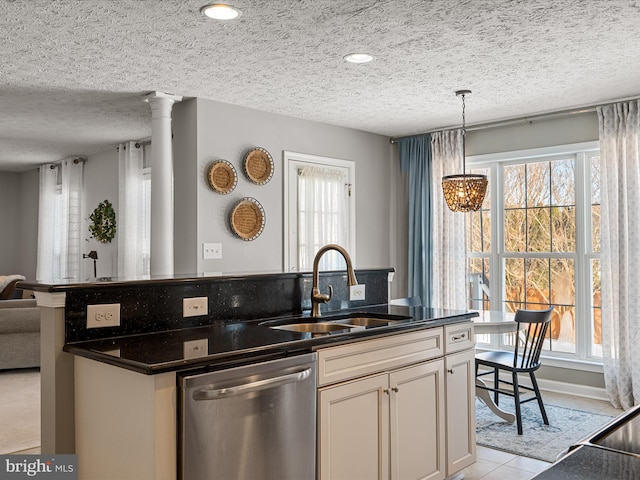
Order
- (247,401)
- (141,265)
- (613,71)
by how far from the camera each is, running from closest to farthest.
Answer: (247,401), (613,71), (141,265)

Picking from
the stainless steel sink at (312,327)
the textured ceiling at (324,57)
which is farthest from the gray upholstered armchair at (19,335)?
the stainless steel sink at (312,327)

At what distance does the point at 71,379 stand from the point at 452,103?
3.74 meters

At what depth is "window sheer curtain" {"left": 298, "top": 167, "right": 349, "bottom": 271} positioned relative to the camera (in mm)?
5305

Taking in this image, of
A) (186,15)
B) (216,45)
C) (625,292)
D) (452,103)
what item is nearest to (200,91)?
(216,45)

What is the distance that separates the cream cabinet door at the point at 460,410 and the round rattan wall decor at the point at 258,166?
2.53 m

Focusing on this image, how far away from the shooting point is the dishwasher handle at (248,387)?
5.98ft

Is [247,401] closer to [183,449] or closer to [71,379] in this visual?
[183,449]

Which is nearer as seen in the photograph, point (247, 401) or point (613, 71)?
point (247, 401)

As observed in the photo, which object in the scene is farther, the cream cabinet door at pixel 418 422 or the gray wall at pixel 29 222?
the gray wall at pixel 29 222

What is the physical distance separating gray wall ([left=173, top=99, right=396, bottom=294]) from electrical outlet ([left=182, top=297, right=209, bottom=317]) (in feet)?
5.48

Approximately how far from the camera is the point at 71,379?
2.14 m

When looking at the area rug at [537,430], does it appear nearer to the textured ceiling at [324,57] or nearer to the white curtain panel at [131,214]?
the textured ceiling at [324,57]

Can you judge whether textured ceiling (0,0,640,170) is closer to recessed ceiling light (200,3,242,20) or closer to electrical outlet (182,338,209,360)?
recessed ceiling light (200,3,242,20)

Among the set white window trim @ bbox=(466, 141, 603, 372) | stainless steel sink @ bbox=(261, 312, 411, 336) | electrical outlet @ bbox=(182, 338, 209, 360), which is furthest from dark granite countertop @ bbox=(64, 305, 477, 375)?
white window trim @ bbox=(466, 141, 603, 372)
